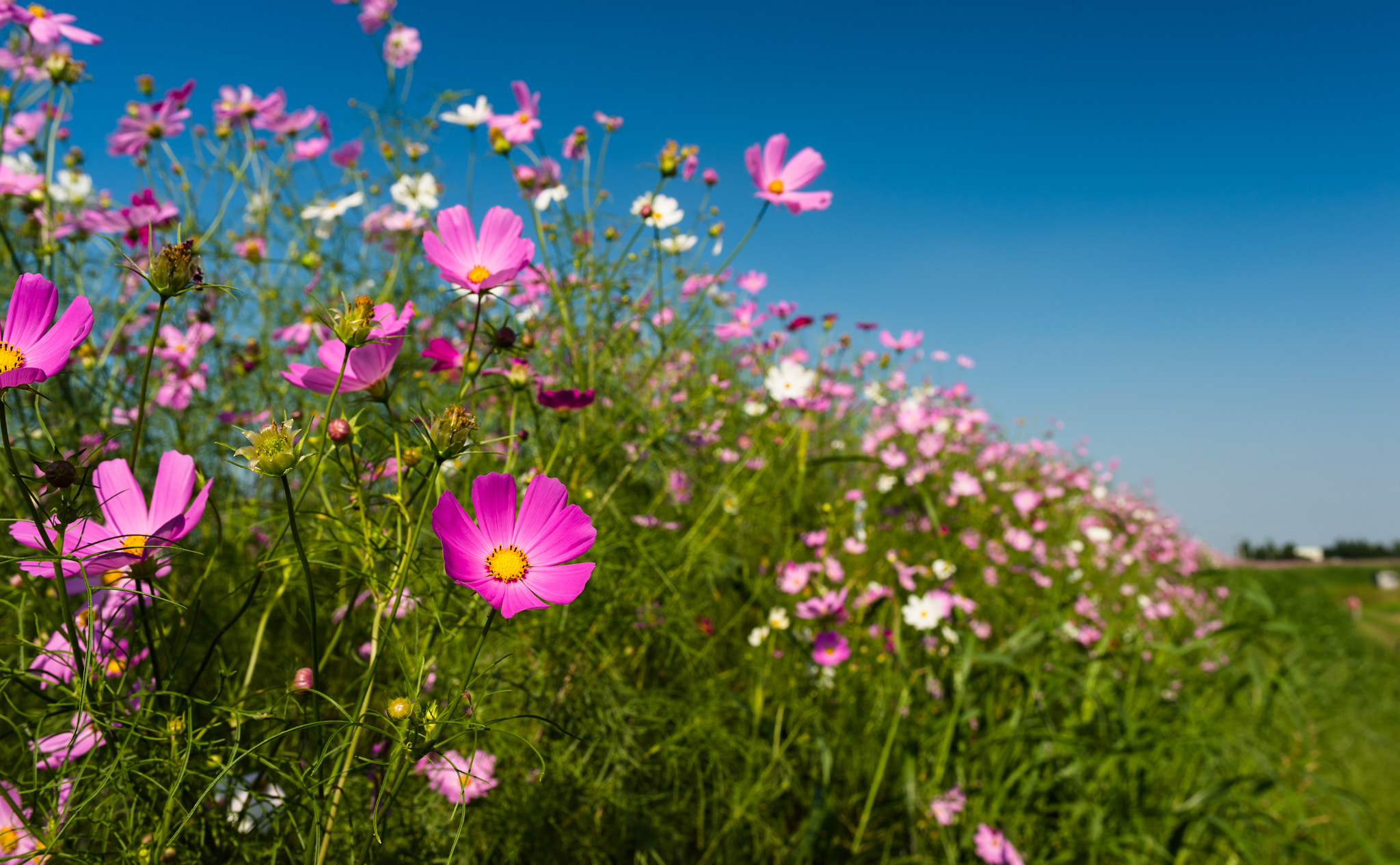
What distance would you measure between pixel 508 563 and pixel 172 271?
0.29 m

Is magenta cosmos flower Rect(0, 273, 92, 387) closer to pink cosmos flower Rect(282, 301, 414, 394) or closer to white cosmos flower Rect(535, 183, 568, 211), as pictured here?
pink cosmos flower Rect(282, 301, 414, 394)

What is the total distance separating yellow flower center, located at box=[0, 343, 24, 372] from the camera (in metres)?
0.47

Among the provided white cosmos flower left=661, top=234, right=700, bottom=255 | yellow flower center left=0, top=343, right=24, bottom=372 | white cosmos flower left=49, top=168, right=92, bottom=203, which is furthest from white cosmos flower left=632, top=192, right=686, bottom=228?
white cosmos flower left=49, top=168, right=92, bottom=203

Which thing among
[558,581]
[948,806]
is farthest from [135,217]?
[948,806]

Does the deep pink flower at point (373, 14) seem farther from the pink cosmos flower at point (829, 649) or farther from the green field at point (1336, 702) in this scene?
the green field at point (1336, 702)

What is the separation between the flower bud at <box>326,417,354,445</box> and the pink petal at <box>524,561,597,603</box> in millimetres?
192

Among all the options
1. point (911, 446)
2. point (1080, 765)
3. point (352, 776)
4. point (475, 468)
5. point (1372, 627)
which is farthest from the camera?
point (1372, 627)

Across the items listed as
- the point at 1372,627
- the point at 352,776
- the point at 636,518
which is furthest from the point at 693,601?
the point at 1372,627

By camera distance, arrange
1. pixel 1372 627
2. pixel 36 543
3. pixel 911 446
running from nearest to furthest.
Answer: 1. pixel 36 543
2. pixel 911 446
3. pixel 1372 627

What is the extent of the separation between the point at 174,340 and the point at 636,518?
1.23 metres

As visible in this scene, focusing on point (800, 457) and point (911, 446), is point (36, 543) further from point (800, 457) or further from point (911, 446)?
point (911, 446)

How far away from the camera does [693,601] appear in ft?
5.03

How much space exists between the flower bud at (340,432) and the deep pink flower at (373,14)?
5.90 ft

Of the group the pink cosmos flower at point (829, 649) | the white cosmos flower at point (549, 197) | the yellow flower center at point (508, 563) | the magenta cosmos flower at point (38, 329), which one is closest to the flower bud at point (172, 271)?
the magenta cosmos flower at point (38, 329)
